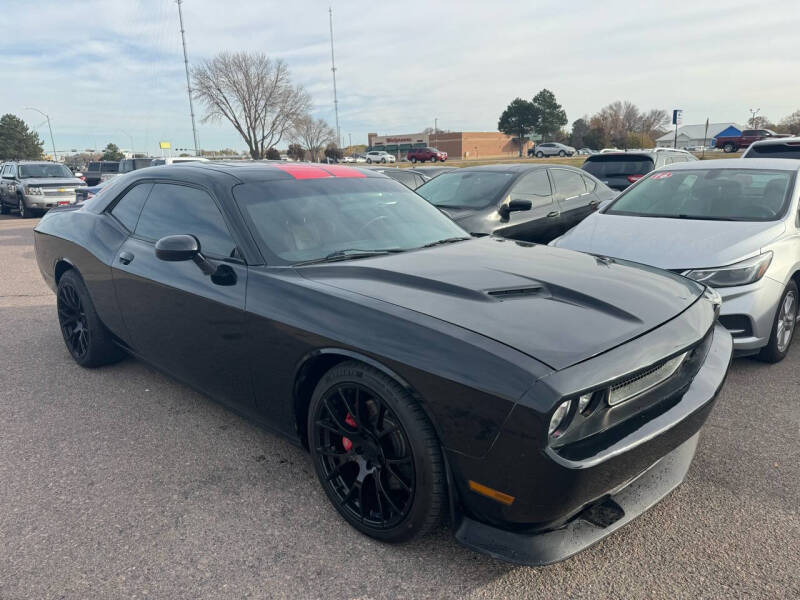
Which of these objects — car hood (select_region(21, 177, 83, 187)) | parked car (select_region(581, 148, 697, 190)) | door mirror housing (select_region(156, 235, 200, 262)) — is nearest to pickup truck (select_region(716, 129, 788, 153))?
parked car (select_region(581, 148, 697, 190))

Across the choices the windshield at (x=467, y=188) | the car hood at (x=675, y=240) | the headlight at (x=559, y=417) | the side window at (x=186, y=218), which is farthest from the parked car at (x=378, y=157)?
the headlight at (x=559, y=417)

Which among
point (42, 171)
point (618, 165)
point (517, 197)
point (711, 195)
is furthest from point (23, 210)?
point (711, 195)

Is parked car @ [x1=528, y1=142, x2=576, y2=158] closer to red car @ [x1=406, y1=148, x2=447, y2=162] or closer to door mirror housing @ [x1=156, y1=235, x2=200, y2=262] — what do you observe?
red car @ [x1=406, y1=148, x2=447, y2=162]

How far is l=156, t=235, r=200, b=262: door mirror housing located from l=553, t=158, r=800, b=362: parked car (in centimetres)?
312

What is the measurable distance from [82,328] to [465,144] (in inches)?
3289

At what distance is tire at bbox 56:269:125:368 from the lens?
4.16 meters

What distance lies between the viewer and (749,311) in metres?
3.91

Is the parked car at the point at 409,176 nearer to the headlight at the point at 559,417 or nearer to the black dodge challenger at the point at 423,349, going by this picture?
the black dodge challenger at the point at 423,349

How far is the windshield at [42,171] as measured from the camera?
57.5ft

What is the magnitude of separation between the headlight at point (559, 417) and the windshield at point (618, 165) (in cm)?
991

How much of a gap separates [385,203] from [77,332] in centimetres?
273

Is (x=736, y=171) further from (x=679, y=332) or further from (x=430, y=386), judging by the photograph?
(x=430, y=386)

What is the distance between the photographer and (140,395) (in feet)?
13.0

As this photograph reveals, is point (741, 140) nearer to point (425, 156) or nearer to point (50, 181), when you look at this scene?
point (425, 156)
